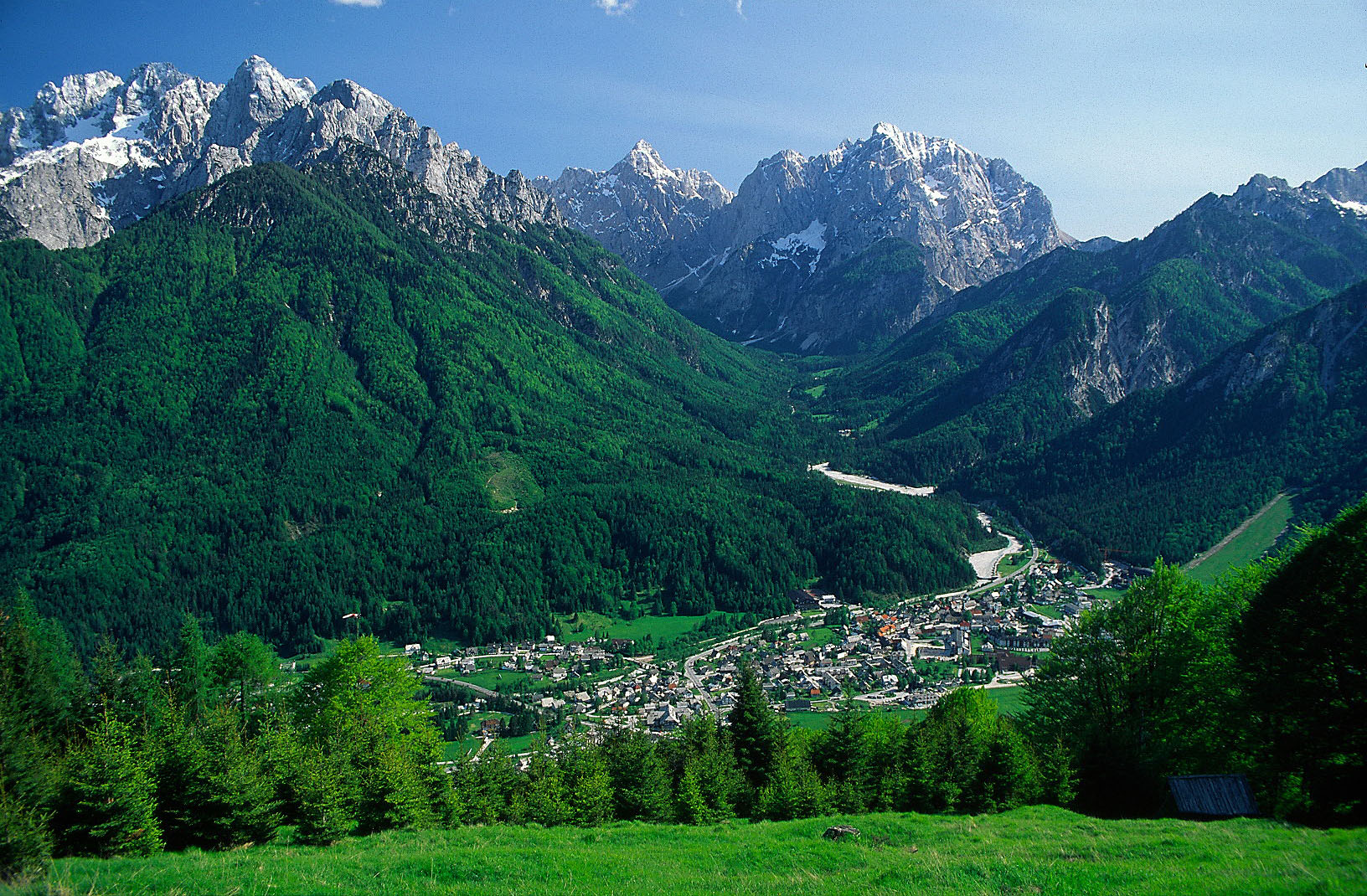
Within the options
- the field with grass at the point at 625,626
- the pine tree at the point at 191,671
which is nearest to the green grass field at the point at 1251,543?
the field with grass at the point at 625,626

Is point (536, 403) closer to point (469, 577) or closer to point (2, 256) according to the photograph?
point (469, 577)

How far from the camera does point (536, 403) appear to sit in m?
196

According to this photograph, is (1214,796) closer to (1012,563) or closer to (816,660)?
(816,660)

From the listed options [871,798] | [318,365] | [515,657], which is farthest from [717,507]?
[871,798]

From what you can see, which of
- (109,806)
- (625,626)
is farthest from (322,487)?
(109,806)

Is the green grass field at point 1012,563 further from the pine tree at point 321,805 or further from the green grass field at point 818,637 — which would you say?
the pine tree at point 321,805

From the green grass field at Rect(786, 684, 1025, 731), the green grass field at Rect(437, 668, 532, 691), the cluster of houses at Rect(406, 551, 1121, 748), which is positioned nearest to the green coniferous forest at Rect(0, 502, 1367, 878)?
the green grass field at Rect(786, 684, 1025, 731)

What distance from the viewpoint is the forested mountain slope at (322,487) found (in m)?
119

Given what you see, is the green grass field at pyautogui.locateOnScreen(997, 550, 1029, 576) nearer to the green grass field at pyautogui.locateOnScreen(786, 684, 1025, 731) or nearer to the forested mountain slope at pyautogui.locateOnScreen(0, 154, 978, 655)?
the forested mountain slope at pyautogui.locateOnScreen(0, 154, 978, 655)

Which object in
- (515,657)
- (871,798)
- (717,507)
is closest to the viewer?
(871,798)

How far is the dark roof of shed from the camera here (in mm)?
25203

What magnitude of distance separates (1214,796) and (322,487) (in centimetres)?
15244

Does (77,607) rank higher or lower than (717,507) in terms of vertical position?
lower

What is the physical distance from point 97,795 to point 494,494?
433 feet
